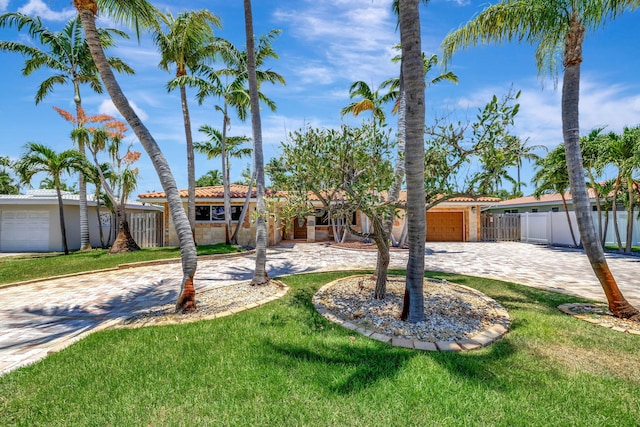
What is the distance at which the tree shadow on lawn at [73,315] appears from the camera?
5.04 m

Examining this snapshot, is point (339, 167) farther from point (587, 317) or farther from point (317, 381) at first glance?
point (587, 317)

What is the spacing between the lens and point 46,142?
1382 centimetres

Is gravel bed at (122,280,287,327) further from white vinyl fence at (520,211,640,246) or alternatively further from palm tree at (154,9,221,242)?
white vinyl fence at (520,211,640,246)

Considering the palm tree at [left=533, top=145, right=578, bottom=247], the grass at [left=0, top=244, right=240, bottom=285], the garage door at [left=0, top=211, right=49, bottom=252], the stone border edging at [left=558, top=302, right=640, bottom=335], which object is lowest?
the stone border edging at [left=558, top=302, right=640, bottom=335]

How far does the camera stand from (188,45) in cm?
1373

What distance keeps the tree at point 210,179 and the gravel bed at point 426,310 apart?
130ft

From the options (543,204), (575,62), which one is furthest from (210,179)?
(575,62)

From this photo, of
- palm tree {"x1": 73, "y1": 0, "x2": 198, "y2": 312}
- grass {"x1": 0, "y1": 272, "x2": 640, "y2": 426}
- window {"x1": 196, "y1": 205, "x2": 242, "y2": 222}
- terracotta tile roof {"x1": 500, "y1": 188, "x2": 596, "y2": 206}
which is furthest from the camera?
terracotta tile roof {"x1": 500, "y1": 188, "x2": 596, "y2": 206}

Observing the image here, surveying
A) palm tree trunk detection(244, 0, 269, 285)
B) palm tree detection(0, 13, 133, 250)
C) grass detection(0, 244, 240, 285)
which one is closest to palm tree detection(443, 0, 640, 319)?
palm tree trunk detection(244, 0, 269, 285)

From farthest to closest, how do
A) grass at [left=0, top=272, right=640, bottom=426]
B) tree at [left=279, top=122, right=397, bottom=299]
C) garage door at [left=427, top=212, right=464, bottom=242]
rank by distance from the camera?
garage door at [left=427, top=212, right=464, bottom=242], tree at [left=279, top=122, right=397, bottom=299], grass at [left=0, top=272, right=640, bottom=426]

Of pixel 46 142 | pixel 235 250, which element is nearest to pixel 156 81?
pixel 46 142

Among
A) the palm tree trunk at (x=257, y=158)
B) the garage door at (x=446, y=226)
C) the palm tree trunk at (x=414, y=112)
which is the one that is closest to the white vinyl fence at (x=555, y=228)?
the garage door at (x=446, y=226)

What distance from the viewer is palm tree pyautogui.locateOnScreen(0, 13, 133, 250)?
578 inches

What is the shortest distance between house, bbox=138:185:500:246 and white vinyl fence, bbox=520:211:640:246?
10.3ft
